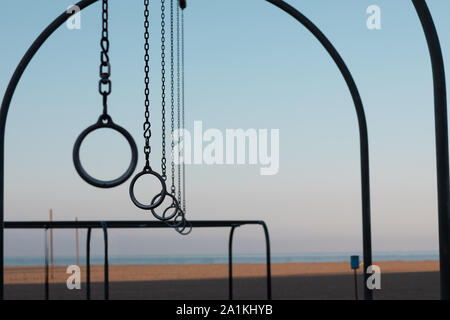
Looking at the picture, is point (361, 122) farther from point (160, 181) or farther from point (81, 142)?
point (81, 142)

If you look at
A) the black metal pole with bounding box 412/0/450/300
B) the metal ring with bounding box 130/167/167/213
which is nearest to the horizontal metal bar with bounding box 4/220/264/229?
the metal ring with bounding box 130/167/167/213

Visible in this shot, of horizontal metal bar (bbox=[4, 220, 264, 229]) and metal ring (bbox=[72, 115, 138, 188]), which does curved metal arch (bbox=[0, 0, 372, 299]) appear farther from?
metal ring (bbox=[72, 115, 138, 188])

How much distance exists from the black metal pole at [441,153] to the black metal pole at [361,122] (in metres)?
2.76

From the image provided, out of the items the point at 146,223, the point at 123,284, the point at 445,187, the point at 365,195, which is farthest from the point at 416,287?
the point at 445,187

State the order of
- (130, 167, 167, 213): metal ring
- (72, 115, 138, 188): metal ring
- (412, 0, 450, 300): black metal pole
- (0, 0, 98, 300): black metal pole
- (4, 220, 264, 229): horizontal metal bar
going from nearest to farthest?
1. (72, 115, 138, 188): metal ring
2. (412, 0, 450, 300): black metal pole
3. (130, 167, 167, 213): metal ring
4. (0, 0, 98, 300): black metal pole
5. (4, 220, 264, 229): horizontal metal bar

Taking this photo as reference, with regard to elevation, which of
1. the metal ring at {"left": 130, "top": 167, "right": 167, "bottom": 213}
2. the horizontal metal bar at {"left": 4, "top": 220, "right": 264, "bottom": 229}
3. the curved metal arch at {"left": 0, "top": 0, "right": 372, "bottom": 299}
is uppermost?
the curved metal arch at {"left": 0, "top": 0, "right": 372, "bottom": 299}

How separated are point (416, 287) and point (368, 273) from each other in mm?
23623

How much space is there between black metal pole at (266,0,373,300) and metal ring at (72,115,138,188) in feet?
15.0

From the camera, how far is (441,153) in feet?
20.9

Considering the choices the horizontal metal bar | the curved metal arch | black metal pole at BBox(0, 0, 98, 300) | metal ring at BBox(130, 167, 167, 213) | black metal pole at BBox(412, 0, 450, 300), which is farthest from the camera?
the horizontal metal bar

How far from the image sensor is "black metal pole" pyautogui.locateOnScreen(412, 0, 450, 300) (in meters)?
6.25

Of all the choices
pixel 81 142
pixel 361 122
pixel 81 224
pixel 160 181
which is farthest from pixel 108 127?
pixel 81 224
